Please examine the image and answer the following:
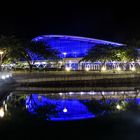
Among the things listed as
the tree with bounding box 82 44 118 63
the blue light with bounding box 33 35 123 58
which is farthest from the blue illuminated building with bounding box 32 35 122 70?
the tree with bounding box 82 44 118 63

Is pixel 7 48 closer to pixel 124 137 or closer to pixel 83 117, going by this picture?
pixel 83 117

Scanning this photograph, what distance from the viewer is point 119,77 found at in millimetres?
58875

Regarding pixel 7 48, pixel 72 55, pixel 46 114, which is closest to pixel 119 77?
pixel 7 48

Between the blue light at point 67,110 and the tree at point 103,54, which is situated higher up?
the tree at point 103,54

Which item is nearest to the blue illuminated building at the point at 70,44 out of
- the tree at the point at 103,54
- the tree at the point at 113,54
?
the tree at the point at 103,54

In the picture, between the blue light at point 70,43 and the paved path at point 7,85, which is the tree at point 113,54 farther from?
the paved path at point 7,85

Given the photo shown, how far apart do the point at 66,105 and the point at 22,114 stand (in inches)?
236

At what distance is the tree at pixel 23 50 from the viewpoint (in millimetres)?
71438

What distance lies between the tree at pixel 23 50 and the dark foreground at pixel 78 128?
49.4m

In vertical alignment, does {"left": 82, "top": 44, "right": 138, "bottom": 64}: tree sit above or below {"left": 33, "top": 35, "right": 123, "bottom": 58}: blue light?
below

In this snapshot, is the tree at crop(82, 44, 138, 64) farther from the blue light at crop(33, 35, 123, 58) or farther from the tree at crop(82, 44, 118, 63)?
the blue light at crop(33, 35, 123, 58)

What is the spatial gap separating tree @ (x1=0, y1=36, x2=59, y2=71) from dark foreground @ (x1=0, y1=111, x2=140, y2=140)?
4944 centimetres

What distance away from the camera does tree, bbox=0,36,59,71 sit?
71.4m

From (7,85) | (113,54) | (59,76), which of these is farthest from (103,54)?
(7,85)
